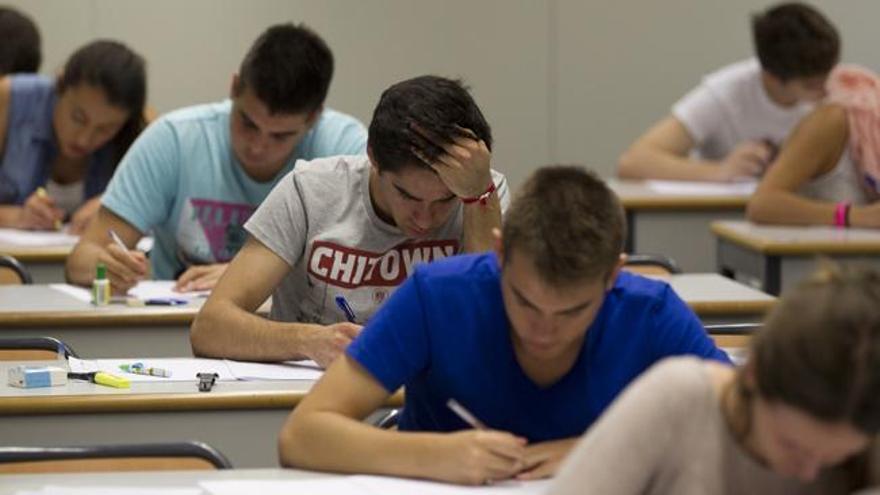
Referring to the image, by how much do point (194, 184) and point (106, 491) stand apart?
2206 mm

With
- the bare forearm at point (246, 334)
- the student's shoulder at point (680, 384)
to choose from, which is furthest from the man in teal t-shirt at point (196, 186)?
the student's shoulder at point (680, 384)

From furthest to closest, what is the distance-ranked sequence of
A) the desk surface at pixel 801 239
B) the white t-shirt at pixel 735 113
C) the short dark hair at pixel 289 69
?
the white t-shirt at pixel 735 113 < the desk surface at pixel 801 239 < the short dark hair at pixel 289 69

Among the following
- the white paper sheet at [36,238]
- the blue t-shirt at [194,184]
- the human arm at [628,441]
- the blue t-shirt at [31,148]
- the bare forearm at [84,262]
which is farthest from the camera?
the blue t-shirt at [31,148]

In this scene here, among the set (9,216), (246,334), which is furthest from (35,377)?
(9,216)

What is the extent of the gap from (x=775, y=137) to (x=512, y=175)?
1.45 meters

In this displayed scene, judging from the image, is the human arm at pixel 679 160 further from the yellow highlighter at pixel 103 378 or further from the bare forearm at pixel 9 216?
the yellow highlighter at pixel 103 378

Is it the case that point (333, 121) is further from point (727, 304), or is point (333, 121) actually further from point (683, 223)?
point (683, 223)

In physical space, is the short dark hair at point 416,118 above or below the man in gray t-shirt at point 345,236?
above

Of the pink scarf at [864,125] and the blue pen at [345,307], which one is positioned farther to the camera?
the pink scarf at [864,125]

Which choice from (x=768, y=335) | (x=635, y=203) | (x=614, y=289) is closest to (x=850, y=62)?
(x=635, y=203)

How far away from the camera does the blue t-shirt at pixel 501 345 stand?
2.55 m

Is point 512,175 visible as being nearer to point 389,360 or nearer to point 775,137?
point 775,137

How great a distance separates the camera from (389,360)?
8.35 feet

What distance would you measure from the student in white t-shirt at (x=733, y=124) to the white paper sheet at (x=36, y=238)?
241cm
